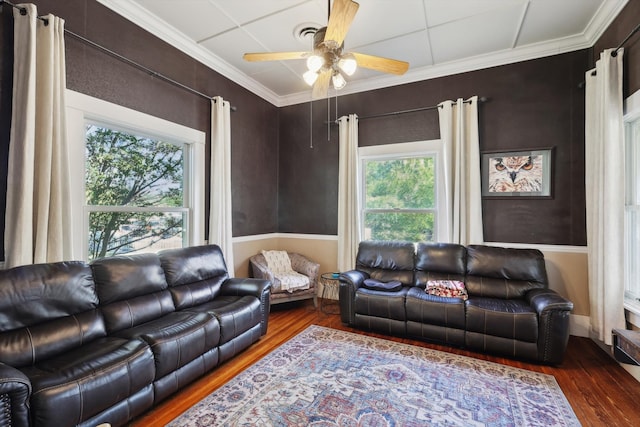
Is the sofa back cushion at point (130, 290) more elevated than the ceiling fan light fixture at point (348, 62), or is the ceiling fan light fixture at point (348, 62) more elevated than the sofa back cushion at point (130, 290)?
the ceiling fan light fixture at point (348, 62)

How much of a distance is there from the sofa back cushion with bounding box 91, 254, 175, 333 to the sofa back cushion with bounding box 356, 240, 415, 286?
7.69 ft

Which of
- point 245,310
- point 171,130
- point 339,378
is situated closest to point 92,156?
point 171,130

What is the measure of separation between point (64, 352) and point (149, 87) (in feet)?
8.08

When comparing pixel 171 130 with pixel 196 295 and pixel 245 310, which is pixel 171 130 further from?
pixel 245 310

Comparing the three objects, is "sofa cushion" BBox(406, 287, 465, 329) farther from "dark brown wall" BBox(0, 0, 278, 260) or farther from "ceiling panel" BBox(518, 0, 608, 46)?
"ceiling panel" BBox(518, 0, 608, 46)

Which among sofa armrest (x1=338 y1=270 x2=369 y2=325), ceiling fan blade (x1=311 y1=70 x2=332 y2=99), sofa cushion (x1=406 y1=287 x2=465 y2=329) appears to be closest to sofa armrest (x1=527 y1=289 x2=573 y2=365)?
sofa cushion (x1=406 y1=287 x2=465 y2=329)

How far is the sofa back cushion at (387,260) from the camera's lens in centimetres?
367

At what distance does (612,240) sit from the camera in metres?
2.65

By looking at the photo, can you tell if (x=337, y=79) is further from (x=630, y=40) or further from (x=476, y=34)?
(x=630, y=40)

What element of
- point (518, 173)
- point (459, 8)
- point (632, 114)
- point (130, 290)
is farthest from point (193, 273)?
point (632, 114)

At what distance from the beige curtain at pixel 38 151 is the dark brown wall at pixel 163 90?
14 centimetres

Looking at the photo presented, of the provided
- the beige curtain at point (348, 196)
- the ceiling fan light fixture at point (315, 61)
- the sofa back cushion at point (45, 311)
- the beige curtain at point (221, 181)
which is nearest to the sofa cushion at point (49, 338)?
the sofa back cushion at point (45, 311)

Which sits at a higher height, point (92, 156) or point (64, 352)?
point (92, 156)

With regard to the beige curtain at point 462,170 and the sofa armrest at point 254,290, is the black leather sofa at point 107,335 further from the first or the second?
the beige curtain at point 462,170
